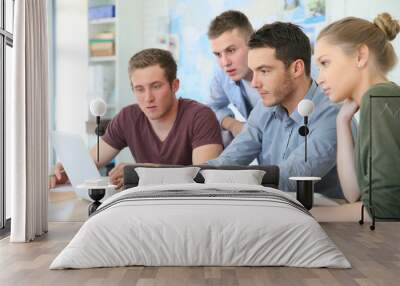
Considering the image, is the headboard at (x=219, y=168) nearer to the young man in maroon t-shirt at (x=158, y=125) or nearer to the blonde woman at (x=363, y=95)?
the young man in maroon t-shirt at (x=158, y=125)

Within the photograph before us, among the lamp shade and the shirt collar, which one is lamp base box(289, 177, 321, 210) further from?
the lamp shade

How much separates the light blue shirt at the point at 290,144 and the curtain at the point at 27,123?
1.90 metres

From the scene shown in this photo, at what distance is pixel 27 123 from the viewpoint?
542 centimetres

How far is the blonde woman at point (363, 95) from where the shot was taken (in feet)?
21.1

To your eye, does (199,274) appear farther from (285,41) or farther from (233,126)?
(285,41)

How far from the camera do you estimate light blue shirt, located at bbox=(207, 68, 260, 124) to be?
6.68 meters

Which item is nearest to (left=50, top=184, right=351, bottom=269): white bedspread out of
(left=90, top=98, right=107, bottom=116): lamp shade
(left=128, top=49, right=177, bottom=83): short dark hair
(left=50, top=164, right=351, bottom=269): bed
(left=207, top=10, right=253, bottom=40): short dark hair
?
(left=50, top=164, right=351, bottom=269): bed

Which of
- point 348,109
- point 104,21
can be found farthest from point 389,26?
point 104,21

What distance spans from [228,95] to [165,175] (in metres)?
1.18

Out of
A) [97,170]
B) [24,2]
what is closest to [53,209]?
[97,170]

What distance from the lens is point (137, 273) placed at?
404cm

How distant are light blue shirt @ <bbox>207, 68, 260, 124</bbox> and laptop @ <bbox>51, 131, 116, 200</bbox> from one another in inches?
58.0

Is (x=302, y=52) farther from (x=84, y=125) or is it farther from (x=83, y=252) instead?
(x=83, y=252)

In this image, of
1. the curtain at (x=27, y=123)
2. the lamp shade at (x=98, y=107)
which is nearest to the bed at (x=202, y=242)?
the curtain at (x=27, y=123)
